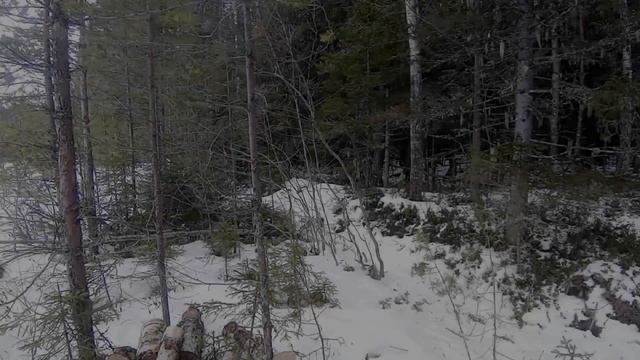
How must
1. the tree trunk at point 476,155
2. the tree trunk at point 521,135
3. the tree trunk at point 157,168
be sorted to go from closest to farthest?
the tree trunk at point 521,135
the tree trunk at point 157,168
the tree trunk at point 476,155

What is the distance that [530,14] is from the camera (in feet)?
23.7

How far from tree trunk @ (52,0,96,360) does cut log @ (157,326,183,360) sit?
914 millimetres

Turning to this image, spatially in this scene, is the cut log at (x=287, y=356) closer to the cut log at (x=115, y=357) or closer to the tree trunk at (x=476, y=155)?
the cut log at (x=115, y=357)

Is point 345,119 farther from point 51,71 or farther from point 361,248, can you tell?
point 51,71

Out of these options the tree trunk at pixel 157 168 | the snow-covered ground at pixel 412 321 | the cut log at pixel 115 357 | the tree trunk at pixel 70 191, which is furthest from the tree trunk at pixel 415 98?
the cut log at pixel 115 357

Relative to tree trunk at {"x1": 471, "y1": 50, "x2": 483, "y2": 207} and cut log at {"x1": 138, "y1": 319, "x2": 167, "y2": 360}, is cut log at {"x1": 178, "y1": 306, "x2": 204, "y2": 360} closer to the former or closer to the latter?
cut log at {"x1": 138, "y1": 319, "x2": 167, "y2": 360}

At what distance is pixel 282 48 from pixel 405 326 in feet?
21.9

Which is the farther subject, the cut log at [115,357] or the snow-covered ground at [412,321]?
the snow-covered ground at [412,321]

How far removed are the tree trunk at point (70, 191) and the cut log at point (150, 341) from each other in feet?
3.07

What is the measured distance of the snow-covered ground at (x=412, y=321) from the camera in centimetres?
594

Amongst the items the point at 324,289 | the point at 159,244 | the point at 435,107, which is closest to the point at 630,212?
the point at 435,107

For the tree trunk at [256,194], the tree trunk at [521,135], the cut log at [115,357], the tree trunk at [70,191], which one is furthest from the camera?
the tree trunk at [521,135]

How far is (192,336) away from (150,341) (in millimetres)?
699

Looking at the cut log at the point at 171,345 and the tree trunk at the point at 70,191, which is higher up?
the tree trunk at the point at 70,191
